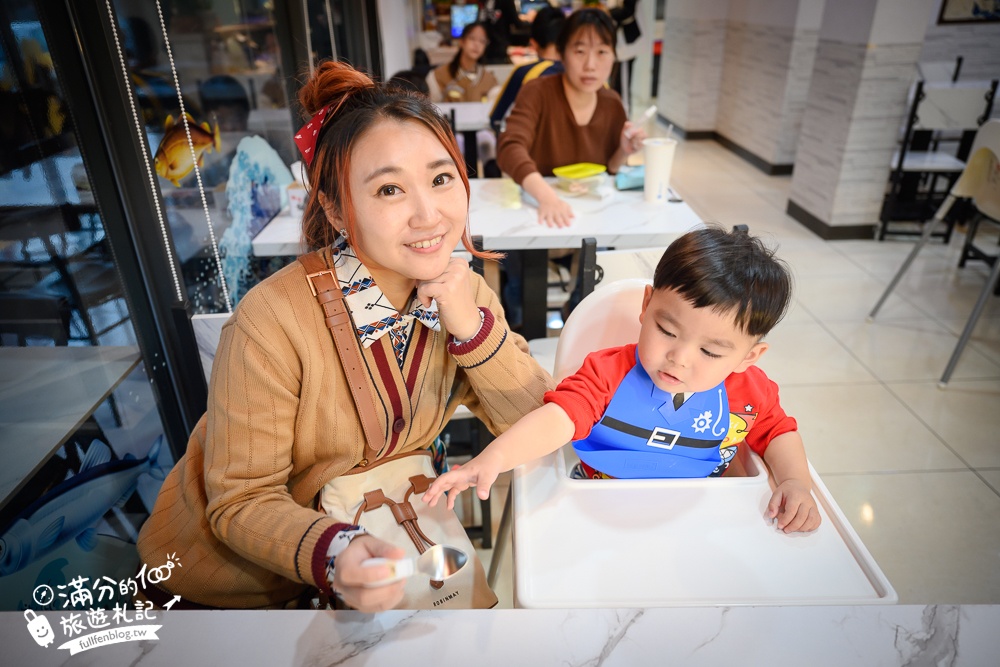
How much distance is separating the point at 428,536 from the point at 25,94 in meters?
1.13

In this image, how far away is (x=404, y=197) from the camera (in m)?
1.02

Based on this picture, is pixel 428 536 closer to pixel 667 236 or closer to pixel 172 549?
pixel 172 549

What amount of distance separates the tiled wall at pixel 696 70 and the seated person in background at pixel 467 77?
10.8 feet

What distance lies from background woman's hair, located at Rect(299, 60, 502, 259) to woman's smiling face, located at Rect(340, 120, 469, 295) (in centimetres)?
1

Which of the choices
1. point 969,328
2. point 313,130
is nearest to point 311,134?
point 313,130

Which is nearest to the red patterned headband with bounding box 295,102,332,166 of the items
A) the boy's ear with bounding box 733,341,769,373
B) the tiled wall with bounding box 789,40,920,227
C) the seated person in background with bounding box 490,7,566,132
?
the boy's ear with bounding box 733,341,769,373

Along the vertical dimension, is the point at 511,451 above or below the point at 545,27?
below

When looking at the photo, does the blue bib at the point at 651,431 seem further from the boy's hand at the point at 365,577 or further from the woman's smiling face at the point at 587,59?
the woman's smiling face at the point at 587,59

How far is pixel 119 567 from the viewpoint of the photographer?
5.16 feet

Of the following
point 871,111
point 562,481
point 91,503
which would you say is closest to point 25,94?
point 91,503

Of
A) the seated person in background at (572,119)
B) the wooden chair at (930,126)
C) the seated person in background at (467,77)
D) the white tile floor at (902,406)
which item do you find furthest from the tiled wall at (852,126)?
the seated person in background at (467,77)

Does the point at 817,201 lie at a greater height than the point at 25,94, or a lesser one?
lesser

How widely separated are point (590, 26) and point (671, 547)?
214 centimetres

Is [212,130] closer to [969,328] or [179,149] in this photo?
[179,149]
